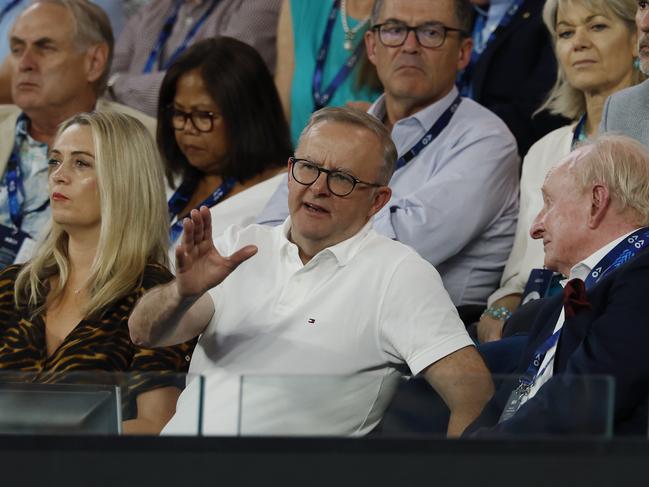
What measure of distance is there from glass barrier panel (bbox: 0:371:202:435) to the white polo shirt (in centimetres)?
64

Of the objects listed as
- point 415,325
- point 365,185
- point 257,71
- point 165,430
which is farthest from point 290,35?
point 165,430

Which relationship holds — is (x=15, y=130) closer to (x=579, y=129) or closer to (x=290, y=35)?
(x=290, y=35)

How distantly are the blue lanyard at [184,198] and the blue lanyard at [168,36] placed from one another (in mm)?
831

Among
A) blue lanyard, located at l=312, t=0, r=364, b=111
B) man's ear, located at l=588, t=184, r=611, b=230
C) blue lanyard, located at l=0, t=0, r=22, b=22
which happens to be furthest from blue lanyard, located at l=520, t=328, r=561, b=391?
blue lanyard, located at l=0, t=0, r=22, b=22

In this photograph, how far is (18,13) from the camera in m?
5.13

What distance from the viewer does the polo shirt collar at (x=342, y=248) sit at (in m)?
2.74

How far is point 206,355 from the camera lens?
279cm

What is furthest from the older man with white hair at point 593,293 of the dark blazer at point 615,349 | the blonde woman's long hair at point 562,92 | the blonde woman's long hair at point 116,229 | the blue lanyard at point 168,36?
the blue lanyard at point 168,36

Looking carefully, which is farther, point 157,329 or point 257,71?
point 257,71

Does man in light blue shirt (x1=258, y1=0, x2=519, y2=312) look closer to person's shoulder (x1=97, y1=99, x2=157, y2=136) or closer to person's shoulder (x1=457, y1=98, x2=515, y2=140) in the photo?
person's shoulder (x1=457, y1=98, x2=515, y2=140)

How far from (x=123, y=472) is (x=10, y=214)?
9.05ft

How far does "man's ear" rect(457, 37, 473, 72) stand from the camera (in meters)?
3.83

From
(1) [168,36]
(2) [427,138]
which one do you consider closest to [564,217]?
(2) [427,138]

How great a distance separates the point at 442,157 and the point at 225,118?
29.3 inches
